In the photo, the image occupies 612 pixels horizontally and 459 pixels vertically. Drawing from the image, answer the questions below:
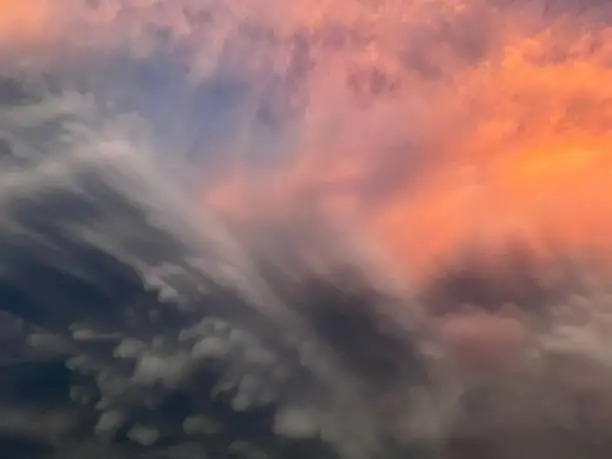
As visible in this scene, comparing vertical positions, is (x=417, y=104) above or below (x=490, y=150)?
above

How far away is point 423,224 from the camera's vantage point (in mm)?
2477

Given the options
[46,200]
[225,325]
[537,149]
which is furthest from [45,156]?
[537,149]

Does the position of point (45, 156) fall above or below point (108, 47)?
below

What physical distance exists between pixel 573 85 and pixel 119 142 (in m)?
1.28

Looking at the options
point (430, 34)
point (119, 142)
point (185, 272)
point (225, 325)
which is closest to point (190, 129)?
point (119, 142)

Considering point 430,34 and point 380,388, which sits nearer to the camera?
point 380,388

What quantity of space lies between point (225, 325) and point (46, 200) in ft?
1.97

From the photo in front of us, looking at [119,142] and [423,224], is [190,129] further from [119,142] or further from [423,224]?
[423,224]

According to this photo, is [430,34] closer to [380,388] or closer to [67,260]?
[380,388]

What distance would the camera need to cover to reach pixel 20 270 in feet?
7.95

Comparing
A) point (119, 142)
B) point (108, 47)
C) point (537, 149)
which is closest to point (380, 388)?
point (537, 149)

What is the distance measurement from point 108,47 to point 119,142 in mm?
275

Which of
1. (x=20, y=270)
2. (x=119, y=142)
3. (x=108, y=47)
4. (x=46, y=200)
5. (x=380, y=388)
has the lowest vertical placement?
(x=380, y=388)

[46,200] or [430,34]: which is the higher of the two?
[430,34]
